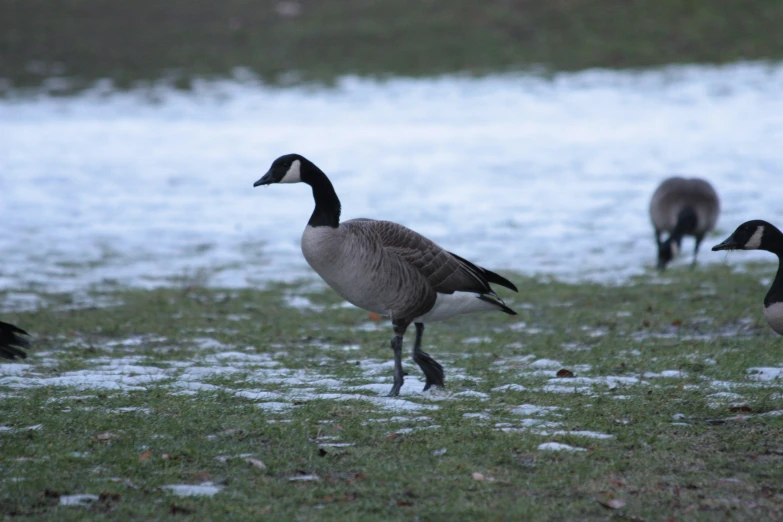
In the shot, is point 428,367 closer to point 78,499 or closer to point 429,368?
point 429,368

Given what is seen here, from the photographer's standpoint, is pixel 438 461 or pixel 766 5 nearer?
pixel 438 461

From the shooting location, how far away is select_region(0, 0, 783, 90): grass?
116 feet

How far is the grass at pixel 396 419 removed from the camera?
5.00 metres

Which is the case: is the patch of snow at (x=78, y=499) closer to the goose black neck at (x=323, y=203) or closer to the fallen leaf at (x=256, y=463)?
the fallen leaf at (x=256, y=463)

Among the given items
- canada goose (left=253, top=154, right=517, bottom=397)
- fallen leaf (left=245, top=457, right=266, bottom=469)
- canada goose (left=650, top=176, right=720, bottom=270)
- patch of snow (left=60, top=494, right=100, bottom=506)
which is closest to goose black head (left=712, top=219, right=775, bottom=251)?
canada goose (left=253, top=154, right=517, bottom=397)

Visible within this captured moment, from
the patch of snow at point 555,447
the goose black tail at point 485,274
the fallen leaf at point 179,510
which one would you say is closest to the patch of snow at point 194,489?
the fallen leaf at point 179,510

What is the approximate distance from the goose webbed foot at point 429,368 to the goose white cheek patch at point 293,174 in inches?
68.1

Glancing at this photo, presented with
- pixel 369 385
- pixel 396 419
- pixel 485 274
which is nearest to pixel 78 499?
pixel 396 419

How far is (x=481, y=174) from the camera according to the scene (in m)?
23.7

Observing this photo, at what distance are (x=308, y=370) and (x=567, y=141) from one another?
19472 millimetres

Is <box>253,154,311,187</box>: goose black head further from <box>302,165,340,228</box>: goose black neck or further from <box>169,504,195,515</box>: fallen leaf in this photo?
<box>169,504,195,515</box>: fallen leaf

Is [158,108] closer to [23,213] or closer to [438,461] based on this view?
[23,213]

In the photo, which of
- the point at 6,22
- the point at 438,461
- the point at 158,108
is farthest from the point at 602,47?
the point at 438,461

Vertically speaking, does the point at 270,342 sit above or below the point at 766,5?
below
